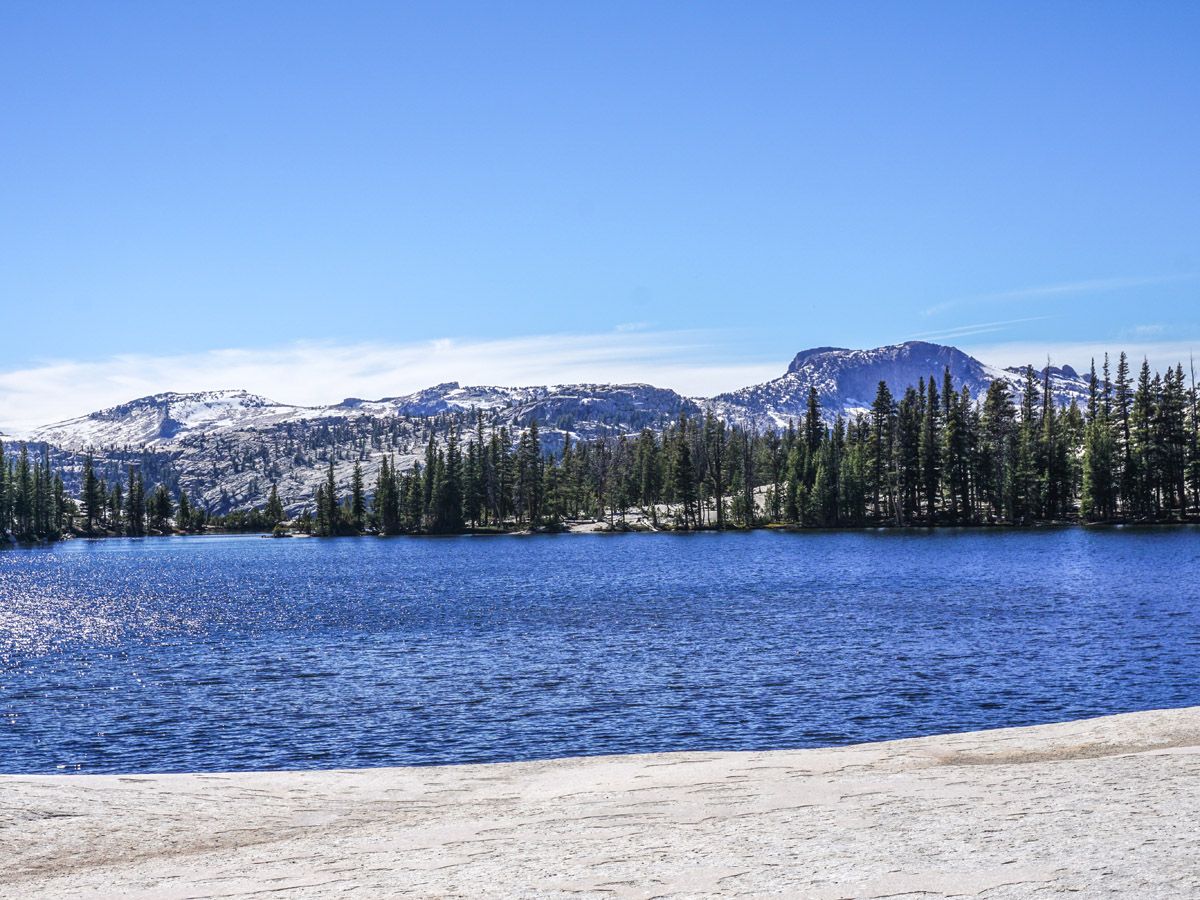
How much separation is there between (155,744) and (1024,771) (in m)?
24.4

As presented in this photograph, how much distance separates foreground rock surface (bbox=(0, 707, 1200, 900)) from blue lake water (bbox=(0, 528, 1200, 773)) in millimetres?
6197

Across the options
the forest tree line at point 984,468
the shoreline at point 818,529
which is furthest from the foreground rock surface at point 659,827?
the forest tree line at point 984,468

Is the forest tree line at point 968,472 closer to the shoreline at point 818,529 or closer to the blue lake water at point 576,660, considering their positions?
the shoreline at point 818,529

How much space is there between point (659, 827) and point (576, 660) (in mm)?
28333

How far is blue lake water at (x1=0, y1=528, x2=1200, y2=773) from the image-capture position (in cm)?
2991

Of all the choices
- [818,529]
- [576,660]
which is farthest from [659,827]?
[818,529]

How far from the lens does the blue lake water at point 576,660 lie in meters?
29.9

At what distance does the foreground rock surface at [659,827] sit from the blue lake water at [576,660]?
244 inches

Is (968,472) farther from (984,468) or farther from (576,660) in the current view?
(576,660)

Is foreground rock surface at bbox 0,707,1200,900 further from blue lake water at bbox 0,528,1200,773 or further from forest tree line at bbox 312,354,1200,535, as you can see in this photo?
forest tree line at bbox 312,354,1200,535

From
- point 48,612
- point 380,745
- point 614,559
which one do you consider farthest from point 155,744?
point 614,559

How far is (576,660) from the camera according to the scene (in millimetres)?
43500

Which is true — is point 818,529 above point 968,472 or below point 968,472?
below

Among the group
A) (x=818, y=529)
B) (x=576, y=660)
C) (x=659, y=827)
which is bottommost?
(x=818, y=529)
